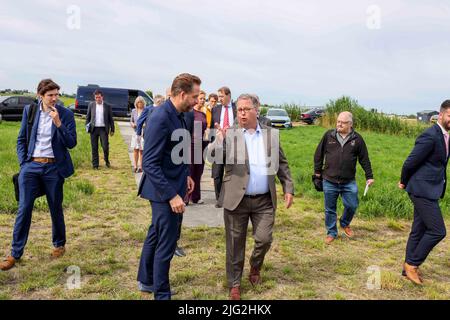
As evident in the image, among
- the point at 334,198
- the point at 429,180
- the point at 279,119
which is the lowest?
the point at 334,198

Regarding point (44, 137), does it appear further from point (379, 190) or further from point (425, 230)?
point (379, 190)

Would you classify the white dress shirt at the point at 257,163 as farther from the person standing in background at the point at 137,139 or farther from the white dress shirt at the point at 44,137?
the person standing in background at the point at 137,139

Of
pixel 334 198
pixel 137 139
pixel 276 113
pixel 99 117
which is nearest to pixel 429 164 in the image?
pixel 334 198

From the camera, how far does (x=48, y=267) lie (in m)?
4.82

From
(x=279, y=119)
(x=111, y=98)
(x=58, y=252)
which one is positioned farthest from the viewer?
(x=279, y=119)

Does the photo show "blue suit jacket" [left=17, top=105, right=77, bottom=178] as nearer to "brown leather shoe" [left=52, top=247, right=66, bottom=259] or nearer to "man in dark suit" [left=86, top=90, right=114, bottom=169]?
"brown leather shoe" [left=52, top=247, right=66, bottom=259]

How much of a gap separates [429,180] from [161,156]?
2.88m

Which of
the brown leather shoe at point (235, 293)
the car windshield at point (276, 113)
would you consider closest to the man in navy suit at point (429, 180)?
the brown leather shoe at point (235, 293)

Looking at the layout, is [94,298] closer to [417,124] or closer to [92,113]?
[92,113]

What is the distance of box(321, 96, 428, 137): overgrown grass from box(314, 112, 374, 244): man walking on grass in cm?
2265

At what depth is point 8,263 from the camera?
473cm

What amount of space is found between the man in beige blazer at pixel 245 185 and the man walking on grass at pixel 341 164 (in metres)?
2.05

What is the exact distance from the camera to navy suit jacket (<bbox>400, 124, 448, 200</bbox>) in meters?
4.60
